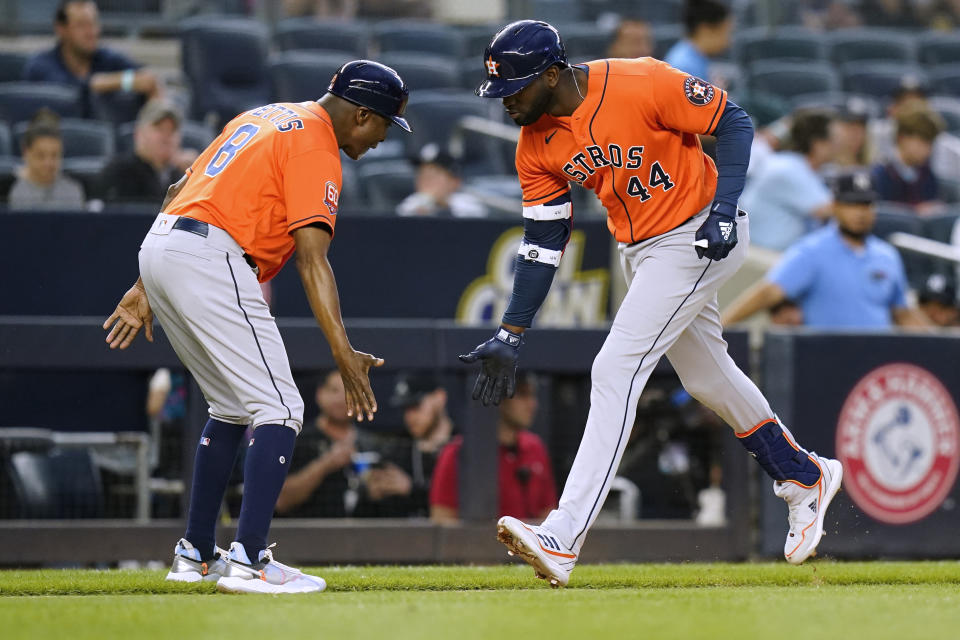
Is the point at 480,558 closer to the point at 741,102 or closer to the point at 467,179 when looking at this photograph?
the point at 467,179

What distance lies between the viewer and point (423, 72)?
1176cm

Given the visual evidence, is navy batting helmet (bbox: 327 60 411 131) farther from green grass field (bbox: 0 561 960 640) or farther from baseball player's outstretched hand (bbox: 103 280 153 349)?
green grass field (bbox: 0 561 960 640)

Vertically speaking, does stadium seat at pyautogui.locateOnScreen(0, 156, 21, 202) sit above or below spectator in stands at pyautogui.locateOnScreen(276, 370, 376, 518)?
above

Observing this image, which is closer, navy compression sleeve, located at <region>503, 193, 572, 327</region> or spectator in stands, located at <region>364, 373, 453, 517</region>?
navy compression sleeve, located at <region>503, 193, 572, 327</region>

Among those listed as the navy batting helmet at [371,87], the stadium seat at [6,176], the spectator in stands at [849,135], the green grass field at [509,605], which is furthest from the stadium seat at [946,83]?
the navy batting helmet at [371,87]

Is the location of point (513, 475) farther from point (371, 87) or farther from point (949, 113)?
point (949, 113)

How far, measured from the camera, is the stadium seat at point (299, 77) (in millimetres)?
10750

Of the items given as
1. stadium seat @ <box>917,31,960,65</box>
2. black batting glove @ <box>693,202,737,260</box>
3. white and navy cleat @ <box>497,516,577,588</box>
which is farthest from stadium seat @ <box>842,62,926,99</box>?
white and navy cleat @ <box>497,516,577,588</box>

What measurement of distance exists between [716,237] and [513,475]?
276 cm

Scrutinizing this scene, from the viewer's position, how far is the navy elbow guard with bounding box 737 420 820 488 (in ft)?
17.4

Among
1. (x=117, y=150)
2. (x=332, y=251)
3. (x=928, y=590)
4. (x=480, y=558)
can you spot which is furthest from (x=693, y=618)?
(x=117, y=150)

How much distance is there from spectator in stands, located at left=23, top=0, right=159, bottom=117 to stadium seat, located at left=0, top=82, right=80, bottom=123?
144 millimetres

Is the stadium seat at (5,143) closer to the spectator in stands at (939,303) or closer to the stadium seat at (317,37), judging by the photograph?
the stadium seat at (317,37)

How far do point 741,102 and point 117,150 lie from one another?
477 cm
